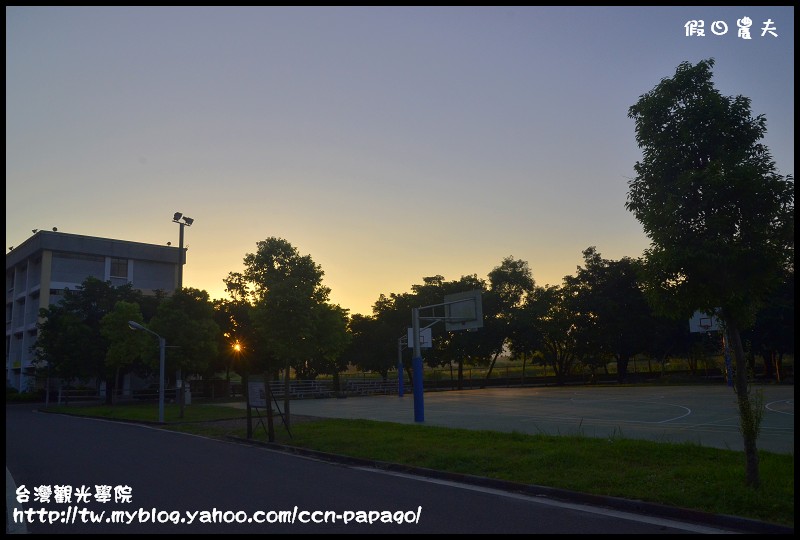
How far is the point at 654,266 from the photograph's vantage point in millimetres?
10156

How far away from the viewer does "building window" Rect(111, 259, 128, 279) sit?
61.3m

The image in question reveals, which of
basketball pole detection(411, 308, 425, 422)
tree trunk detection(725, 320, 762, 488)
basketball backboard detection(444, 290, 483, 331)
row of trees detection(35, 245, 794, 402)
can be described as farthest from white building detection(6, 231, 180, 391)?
tree trunk detection(725, 320, 762, 488)

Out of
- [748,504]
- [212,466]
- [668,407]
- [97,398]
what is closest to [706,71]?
[748,504]

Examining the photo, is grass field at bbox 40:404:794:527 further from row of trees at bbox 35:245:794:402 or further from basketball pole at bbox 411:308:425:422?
row of trees at bbox 35:245:794:402

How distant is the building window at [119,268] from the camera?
61344 millimetres

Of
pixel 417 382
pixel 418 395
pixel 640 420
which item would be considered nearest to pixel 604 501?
pixel 640 420

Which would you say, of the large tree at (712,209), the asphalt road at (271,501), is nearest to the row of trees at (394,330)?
A: the asphalt road at (271,501)

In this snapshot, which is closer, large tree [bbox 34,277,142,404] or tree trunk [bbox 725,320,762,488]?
tree trunk [bbox 725,320,762,488]

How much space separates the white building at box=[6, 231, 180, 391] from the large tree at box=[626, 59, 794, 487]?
5517 cm

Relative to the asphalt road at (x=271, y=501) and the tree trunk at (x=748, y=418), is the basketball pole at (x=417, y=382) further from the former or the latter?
the tree trunk at (x=748, y=418)

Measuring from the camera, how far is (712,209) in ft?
31.8

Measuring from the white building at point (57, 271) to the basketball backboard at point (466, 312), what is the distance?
1535 inches

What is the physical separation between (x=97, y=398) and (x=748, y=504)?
177 ft

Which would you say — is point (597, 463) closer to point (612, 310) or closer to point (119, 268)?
point (612, 310)
